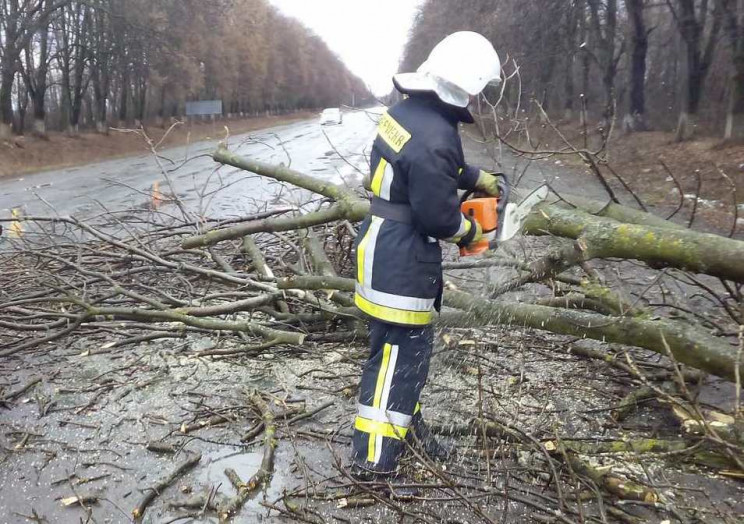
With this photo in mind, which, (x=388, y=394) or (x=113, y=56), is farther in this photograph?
(x=113, y=56)

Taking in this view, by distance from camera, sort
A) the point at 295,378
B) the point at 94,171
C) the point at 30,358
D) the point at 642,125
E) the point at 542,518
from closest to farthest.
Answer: the point at 542,518 → the point at 295,378 → the point at 30,358 → the point at 94,171 → the point at 642,125

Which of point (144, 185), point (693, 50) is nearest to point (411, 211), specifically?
point (144, 185)

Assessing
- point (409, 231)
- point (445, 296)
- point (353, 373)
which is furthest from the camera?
point (353, 373)

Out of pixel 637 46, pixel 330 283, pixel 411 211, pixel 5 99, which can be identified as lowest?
pixel 330 283

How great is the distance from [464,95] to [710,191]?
364 inches

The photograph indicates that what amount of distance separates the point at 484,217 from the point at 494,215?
0.05m

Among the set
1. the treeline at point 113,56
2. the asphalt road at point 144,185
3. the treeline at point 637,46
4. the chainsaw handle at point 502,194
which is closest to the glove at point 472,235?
the chainsaw handle at point 502,194

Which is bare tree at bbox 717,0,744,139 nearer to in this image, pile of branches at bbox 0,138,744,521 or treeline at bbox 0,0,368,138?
treeline at bbox 0,0,368,138

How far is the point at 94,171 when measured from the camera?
16.2m

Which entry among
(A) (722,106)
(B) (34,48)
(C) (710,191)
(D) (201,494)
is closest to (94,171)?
(B) (34,48)

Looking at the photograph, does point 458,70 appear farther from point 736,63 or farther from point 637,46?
point 637,46

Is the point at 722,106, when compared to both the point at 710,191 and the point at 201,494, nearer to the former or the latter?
the point at 710,191

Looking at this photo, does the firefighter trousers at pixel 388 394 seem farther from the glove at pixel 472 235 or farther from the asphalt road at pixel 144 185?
the asphalt road at pixel 144 185

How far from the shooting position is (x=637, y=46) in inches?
671
